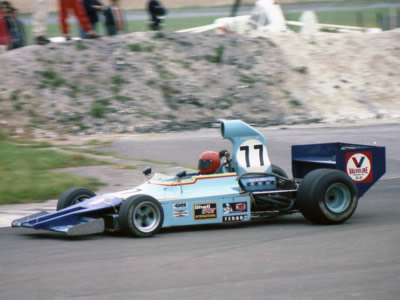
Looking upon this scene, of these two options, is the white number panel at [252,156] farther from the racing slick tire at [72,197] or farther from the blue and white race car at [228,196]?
the racing slick tire at [72,197]

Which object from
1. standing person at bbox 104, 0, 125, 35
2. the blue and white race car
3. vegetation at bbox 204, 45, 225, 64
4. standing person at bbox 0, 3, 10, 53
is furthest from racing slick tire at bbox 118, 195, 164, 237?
vegetation at bbox 204, 45, 225, 64

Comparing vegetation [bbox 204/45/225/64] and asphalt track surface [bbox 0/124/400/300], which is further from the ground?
vegetation [bbox 204/45/225/64]

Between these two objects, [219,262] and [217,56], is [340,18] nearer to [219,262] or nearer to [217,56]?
[217,56]

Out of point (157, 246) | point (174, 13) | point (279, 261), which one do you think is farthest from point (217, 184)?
point (174, 13)

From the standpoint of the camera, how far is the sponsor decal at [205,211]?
8672 mm

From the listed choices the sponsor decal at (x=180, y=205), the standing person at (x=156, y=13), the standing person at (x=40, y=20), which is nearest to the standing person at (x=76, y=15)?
the standing person at (x=40, y=20)

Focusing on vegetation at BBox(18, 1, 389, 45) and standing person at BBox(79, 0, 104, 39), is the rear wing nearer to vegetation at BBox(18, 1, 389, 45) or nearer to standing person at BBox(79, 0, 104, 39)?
standing person at BBox(79, 0, 104, 39)

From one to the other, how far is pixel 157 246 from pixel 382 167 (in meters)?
3.54

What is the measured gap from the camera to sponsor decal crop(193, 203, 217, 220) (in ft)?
28.5

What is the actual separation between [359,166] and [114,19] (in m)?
15.0

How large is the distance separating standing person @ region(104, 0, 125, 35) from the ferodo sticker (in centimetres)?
1374

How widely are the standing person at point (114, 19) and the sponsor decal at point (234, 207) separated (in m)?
14.0

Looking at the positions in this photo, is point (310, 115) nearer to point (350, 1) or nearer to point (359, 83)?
point (359, 83)

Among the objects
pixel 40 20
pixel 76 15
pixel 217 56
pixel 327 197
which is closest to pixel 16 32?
pixel 40 20
